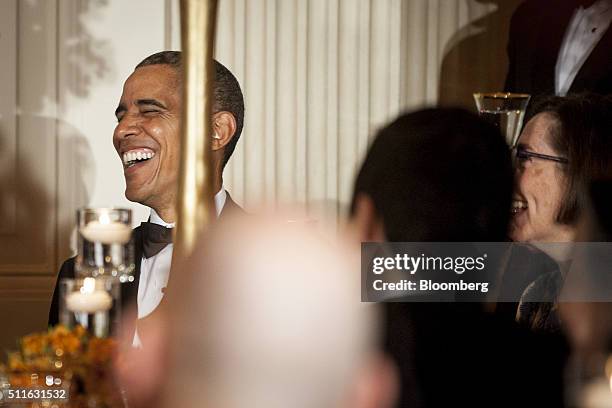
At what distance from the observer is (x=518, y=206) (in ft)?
3.65

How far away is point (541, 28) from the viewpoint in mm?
1197

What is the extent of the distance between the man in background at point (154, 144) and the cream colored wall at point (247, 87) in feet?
0.11

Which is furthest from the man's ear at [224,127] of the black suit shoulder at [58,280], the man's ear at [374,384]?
the man's ear at [374,384]

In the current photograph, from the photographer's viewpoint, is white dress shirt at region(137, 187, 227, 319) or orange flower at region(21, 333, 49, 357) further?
white dress shirt at region(137, 187, 227, 319)

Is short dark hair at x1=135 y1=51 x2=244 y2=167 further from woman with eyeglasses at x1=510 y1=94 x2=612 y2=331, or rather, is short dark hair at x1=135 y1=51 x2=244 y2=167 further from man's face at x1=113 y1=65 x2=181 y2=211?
woman with eyeglasses at x1=510 y1=94 x2=612 y2=331

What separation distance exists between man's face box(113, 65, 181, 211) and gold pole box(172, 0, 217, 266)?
3.05 feet

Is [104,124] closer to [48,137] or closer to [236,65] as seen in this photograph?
[48,137]

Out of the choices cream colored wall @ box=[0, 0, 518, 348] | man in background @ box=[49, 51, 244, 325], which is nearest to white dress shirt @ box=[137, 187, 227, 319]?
man in background @ box=[49, 51, 244, 325]

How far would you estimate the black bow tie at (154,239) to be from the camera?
105 cm

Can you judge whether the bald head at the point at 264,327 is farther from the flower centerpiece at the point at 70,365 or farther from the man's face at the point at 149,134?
the man's face at the point at 149,134

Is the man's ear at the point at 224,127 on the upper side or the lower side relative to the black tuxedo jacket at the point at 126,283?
upper

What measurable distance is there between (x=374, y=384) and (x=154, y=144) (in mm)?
954

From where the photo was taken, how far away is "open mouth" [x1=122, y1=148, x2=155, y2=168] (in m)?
1.08

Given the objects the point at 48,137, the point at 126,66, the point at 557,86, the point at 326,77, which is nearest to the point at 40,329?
the point at 48,137
